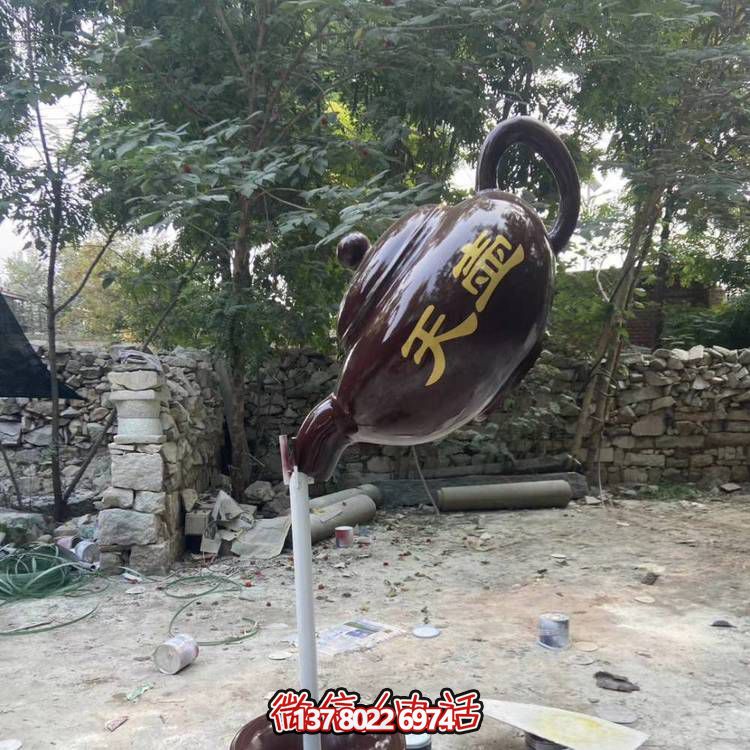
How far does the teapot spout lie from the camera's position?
1.09 metres

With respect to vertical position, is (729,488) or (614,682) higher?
(614,682)

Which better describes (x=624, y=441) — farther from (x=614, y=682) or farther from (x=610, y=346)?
(x=614, y=682)

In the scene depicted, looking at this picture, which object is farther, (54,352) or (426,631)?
(54,352)

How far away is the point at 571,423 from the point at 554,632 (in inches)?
165

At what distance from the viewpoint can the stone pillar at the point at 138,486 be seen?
392 cm

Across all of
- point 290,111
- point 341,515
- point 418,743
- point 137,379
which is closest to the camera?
point 418,743

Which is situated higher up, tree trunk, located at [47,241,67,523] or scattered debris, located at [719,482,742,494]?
tree trunk, located at [47,241,67,523]

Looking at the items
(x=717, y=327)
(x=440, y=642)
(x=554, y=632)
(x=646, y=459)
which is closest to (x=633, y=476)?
(x=646, y=459)

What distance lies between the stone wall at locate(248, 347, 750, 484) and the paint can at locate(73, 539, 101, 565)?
7.30 ft

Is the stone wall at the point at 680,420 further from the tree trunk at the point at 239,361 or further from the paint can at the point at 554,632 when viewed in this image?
the paint can at the point at 554,632

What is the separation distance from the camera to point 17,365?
184 inches

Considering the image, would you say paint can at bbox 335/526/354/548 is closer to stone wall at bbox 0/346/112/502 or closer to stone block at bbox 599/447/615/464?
stone wall at bbox 0/346/112/502

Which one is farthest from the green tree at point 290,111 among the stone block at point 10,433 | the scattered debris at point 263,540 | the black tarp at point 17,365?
the stone block at point 10,433

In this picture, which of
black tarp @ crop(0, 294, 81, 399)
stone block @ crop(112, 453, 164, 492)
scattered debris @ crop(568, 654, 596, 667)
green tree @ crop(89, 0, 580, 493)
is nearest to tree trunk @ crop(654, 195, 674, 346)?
green tree @ crop(89, 0, 580, 493)
